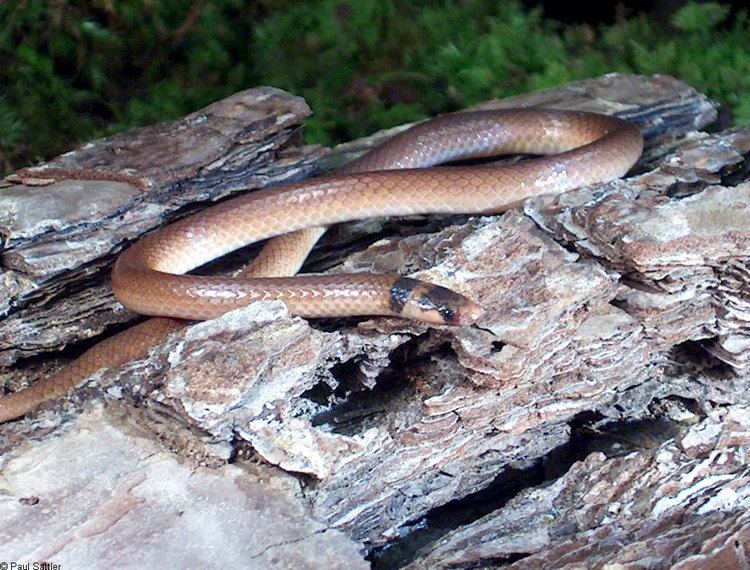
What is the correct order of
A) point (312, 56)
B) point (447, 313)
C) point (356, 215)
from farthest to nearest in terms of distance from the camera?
point (312, 56) → point (356, 215) → point (447, 313)

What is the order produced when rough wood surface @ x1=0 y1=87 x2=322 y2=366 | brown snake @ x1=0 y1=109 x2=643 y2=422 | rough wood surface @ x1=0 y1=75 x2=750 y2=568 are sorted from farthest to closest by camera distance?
rough wood surface @ x1=0 y1=87 x2=322 y2=366, brown snake @ x1=0 y1=109 x2=643 y2=422, rough wood surface @ x1=0 y1=75 x2=750 y2=568

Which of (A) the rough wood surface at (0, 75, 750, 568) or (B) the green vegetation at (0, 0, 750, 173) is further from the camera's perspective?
(B) the green vegetation at (0, 0, 750, 173)

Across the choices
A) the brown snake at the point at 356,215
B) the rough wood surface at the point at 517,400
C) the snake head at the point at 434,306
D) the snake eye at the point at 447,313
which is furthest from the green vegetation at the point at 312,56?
the snake eye at the point at 447,313

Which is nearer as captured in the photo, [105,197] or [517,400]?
[517,400]

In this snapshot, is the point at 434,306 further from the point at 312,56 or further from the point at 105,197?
the point at 312,56

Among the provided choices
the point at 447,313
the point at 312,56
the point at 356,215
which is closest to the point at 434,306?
the point at 447,313

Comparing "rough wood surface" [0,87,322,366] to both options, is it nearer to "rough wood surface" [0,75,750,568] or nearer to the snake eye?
"rough wood surface" [0,75,750,568]

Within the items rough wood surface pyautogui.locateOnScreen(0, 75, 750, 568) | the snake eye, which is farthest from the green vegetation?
the snake eye
